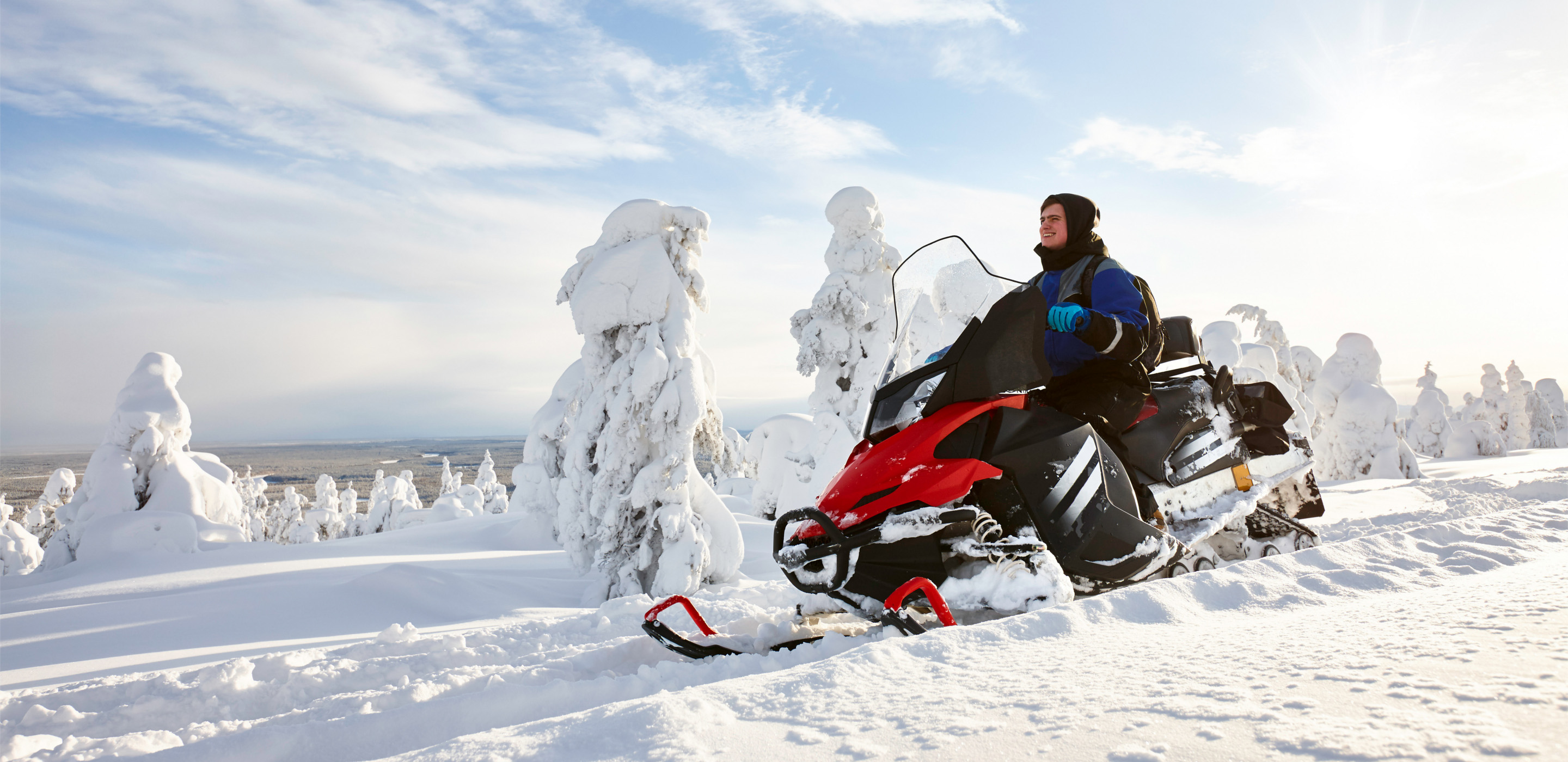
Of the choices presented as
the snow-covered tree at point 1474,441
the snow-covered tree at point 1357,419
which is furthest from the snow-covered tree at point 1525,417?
the snow-covered tree at point 1357,419

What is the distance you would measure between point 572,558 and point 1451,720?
10.1 metres

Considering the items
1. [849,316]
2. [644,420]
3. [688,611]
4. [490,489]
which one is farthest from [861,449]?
[490,489]

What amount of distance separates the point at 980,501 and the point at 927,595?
690 millimetres

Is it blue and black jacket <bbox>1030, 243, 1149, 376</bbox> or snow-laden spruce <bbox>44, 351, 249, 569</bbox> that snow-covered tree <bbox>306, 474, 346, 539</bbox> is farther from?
blue and black jacket <bbox>1030, 243, 1149, 376</bbox>

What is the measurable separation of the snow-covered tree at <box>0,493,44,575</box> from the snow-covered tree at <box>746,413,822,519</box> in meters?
19.2

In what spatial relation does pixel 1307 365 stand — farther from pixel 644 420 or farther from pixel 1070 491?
pixel 1070 491

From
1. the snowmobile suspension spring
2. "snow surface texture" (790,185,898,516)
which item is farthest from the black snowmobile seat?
"snow surface texture" (790,185,898,516)

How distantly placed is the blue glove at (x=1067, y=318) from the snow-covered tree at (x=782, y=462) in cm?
1136

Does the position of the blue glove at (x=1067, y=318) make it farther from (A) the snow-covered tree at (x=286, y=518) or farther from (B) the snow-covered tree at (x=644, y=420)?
(A) the snow-covered tree at (x=286, y=518)

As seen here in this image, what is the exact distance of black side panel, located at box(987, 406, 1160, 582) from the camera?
3082 millimetres

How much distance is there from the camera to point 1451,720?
1326mm

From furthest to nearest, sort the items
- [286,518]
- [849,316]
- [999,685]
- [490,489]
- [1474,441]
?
[286,518] < [490,489] < [1474,441] < [849,316] < [999,685]

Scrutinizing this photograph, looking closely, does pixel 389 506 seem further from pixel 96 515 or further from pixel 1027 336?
pixel 1027 336

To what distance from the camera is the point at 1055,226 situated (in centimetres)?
387
